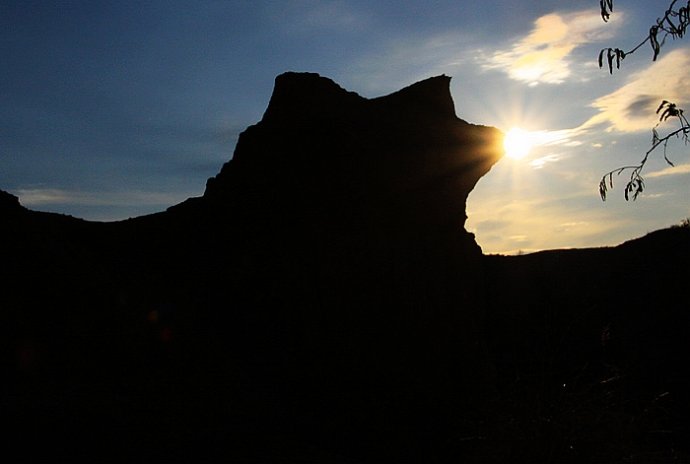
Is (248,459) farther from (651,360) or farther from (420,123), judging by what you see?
(651,360)

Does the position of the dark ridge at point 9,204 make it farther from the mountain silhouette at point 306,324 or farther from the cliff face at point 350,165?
the cliff face at point 350,165

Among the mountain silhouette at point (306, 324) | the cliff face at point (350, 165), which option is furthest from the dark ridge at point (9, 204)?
the cliff face at point (350, 165)

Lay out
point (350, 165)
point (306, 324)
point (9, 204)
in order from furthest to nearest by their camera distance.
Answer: point (350, 165) → point (306, 324) → point (9, 204)

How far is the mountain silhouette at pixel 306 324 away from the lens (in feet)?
20.8

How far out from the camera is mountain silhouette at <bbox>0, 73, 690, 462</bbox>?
6.33 m

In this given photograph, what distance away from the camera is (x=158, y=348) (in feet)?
27.7

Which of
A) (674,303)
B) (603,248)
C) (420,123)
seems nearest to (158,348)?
(420,123)

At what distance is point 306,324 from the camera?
34.8ft

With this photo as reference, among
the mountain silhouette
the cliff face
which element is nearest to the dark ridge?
the mountain silhouette

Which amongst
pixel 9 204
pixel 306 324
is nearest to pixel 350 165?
pixel 306 324

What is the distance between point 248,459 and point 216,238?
6.22 meters

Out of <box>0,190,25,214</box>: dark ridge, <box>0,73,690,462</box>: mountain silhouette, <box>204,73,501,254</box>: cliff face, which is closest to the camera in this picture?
<box>0,73,690,462</box>: mountain silhouette

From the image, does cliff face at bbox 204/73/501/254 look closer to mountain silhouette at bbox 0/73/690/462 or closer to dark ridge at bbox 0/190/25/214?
mountain silhouette at bbox 0/73/690/462

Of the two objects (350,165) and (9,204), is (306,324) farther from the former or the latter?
(9,204)
